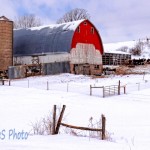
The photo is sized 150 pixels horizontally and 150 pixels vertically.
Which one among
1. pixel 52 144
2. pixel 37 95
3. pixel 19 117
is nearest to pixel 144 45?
pixel 37 95

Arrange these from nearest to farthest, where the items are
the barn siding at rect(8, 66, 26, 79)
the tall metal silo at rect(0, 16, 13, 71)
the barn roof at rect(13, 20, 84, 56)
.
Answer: the barn roof at rect(13, 20, 84, 56)
the barn siding at rect(8, 66, 26, 79)
the tall metal silo at rect(0, 16, 13, 71)

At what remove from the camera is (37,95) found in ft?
94.4

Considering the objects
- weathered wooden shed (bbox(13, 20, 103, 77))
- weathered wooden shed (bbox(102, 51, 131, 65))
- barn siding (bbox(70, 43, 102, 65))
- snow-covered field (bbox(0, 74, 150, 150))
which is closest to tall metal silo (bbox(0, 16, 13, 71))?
weathered wooden shed (bbox(13, 20, 103, 77))

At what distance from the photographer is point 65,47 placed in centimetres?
5012

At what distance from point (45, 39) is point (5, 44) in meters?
6.31

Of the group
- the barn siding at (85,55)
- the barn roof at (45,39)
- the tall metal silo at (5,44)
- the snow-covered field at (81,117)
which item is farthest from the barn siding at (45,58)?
the snow-covered field at (81,117)

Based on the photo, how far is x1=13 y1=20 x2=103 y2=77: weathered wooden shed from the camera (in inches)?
1983

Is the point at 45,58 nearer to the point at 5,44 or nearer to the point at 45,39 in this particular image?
the point at 45,39

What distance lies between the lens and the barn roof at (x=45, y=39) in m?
50.8

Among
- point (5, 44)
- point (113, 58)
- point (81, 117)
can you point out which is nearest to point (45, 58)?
point (5, 44)

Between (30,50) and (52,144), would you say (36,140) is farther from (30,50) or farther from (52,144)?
(30,50)

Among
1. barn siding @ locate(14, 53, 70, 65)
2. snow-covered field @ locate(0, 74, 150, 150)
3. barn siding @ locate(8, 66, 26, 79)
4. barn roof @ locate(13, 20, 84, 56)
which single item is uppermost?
barn roof @ locate(13, 20, 84, 56)

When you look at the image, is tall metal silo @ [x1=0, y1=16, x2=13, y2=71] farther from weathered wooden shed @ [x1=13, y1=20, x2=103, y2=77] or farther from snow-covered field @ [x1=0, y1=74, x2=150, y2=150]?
snow-covered field @ [x1=0, y1=74, x2=150, y2=150]

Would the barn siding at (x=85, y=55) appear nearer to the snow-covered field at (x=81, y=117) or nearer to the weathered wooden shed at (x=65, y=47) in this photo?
the weathered wooden shed at (x=65, y=47)
